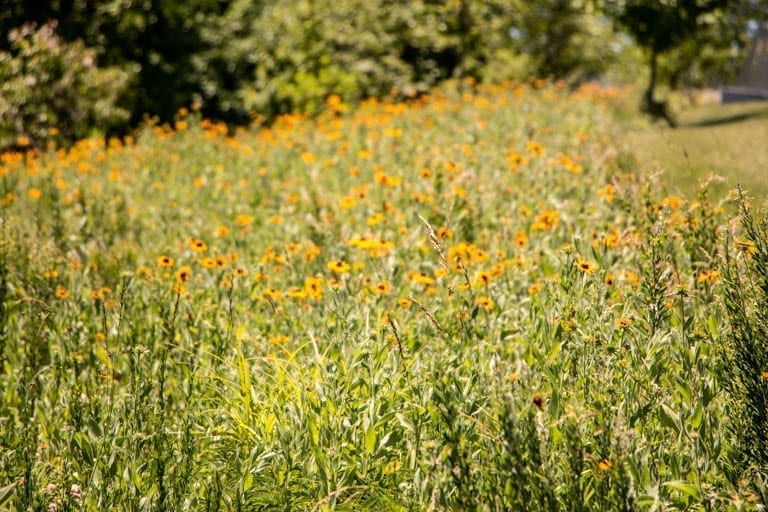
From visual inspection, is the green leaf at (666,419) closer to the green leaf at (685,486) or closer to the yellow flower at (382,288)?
the green leaf at (685,486)

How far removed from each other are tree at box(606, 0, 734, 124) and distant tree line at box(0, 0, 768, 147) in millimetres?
20

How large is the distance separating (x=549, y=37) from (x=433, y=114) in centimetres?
723

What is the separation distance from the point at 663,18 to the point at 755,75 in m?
14.0

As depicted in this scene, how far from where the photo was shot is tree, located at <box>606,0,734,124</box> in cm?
1244

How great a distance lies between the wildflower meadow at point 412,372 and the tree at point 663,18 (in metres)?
9.19

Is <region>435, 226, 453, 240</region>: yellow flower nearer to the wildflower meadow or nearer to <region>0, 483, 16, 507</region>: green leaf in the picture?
the wildflower meadow

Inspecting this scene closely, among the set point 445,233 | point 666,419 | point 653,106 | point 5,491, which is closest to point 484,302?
point 445,233

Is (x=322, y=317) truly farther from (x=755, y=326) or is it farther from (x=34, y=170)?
(x=34, y=170)

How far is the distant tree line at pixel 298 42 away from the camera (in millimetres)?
12047

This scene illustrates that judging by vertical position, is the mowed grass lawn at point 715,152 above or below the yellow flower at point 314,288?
below

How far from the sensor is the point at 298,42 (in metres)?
12.4

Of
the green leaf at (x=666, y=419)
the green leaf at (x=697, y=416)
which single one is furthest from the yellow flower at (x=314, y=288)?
the green leaf at (x=697, y=416)

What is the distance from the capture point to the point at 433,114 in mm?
9234

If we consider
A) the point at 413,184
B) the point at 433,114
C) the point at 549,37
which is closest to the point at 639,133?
the point at 433,114
